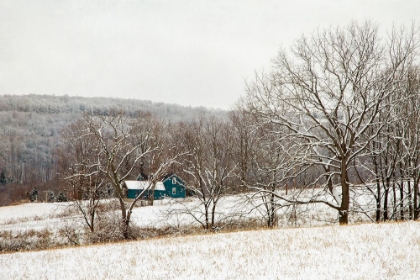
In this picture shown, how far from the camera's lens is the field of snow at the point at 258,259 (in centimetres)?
750

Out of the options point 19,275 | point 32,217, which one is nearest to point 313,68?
point 19,275

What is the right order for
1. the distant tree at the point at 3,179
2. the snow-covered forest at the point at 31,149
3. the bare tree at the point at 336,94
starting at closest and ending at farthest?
the bare tree at the point at 336,94, the snow-covered forest at the point at 31,149, the distant tree at the point at 3,179

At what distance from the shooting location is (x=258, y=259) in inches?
341

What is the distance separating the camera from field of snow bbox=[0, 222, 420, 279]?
295 inches

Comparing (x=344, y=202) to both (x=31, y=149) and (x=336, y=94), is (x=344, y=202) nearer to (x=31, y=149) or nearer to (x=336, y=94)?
(x=336, y=94)

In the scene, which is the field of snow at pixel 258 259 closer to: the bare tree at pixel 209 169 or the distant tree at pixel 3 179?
the bare tree at pixel 209 169

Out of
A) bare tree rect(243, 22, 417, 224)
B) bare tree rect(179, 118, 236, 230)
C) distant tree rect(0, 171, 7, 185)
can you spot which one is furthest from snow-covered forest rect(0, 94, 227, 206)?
bare tree rect(243, 22, 417, 224)

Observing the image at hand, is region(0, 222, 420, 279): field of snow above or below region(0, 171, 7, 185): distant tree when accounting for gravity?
above

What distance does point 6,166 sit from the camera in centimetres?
12562

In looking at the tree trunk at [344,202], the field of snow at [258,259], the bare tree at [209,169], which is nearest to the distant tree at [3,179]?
the bare tree at [209,169]

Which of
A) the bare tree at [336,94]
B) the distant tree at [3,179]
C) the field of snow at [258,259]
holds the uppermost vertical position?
the bare tree at [336,94]

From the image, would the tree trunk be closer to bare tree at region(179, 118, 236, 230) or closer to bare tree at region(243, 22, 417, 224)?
bare tree at region(243, 22, 417, 224)

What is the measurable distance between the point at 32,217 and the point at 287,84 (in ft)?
113

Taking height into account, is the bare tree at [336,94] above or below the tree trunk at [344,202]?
above
